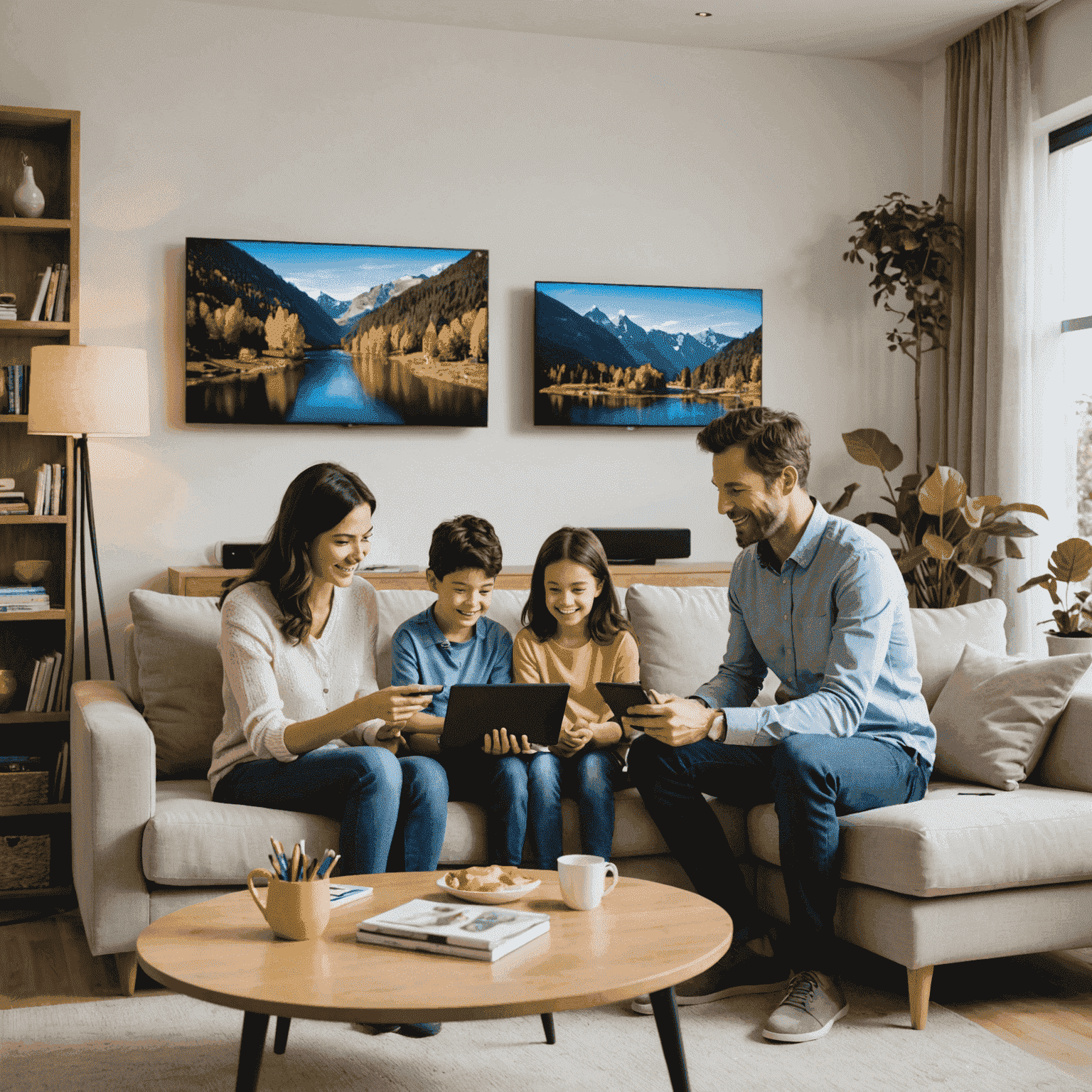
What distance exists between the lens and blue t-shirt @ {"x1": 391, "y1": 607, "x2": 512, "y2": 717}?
2.69m

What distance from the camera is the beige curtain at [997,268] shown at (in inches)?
167

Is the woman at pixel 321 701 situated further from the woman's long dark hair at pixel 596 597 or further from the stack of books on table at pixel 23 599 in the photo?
the stack of books on table at pixel 23 599

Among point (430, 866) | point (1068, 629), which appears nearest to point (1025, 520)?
point (1068, 629)

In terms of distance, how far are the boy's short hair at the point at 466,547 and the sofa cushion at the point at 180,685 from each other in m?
0.59

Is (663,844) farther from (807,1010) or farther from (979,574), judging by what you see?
(979,574)

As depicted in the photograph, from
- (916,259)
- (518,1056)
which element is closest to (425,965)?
(518,1056)

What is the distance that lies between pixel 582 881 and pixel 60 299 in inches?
106

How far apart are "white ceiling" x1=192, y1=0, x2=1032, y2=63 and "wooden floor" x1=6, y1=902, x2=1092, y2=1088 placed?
9.96 feet

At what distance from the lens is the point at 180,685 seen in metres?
2.76

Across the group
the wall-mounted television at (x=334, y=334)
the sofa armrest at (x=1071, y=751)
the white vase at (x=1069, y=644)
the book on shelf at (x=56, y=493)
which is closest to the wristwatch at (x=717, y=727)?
the sofa armrest at (x=1071, y=751)

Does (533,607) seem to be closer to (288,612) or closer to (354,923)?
(288,612)

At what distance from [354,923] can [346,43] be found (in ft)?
11.0

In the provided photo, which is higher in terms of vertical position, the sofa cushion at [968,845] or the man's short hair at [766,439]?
the man's short hair at [766,439]

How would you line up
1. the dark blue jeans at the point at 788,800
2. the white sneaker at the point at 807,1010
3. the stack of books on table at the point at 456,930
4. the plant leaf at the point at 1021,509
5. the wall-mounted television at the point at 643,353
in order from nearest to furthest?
the stack of books on table at the point at 456,930, the white sneaker at the point at 807,1010, the dark blue jeans at the point at 788,800, the plant leaf at the point at 1021,509, the wall-mounted television at the point at 643,353
